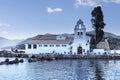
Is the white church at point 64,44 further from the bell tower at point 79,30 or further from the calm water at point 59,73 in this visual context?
the calm water at point 59,73

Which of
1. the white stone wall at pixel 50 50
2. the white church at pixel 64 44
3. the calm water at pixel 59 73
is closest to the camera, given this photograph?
the calm water at pixel 59 73

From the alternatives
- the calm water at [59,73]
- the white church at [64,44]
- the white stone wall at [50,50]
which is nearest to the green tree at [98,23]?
the white church at [64,44]

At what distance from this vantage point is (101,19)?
158625 millimetres

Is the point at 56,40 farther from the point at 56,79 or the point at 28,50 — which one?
the point at 56,79

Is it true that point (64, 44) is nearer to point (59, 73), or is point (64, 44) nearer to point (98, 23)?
point (98, 23)

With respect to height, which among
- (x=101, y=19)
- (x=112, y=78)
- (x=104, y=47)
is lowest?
(x=112, y=78)

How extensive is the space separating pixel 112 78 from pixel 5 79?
18.3 meters

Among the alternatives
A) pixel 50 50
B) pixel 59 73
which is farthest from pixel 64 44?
A: pixel 59 73

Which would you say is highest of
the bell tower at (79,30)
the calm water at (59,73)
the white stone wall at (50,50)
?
the bell tower at (79,30)

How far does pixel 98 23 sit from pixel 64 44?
16.0 metres

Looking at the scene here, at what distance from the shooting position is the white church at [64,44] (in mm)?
152625

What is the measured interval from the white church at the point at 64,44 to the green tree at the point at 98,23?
4185 millimetres

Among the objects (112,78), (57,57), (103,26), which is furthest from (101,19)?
(112,78)

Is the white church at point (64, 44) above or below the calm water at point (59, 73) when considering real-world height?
above
